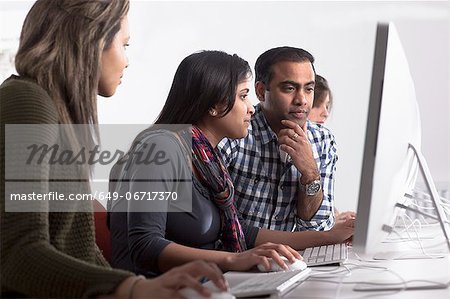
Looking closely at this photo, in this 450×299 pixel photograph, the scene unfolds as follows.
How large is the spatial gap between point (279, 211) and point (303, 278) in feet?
2.82

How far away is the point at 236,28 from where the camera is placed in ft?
13.6

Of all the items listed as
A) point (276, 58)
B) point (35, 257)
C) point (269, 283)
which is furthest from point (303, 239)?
point (35, 257)

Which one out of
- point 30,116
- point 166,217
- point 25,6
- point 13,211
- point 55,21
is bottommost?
point 166,217

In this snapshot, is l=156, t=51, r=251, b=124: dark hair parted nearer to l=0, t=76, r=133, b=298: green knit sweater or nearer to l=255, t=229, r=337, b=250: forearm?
l=255, t=229, r=337, b=250: forearm

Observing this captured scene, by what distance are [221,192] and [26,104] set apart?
2.72 feet

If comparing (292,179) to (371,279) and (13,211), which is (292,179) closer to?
(371,279)

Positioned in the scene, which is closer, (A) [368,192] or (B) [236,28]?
(A) [368,192]

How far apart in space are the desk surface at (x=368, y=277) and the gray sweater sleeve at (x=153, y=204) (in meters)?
0.19

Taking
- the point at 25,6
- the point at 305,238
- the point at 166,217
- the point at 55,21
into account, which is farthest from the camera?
the point at 25,6

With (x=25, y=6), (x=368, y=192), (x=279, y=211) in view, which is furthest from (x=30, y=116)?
(x=25, y=6)

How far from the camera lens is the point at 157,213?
1515 mm

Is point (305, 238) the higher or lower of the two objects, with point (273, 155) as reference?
lower

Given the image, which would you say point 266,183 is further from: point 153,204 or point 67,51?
point 67,51

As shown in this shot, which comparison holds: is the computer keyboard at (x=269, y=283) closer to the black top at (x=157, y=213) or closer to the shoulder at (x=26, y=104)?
the black top at (x=157, y=213)
